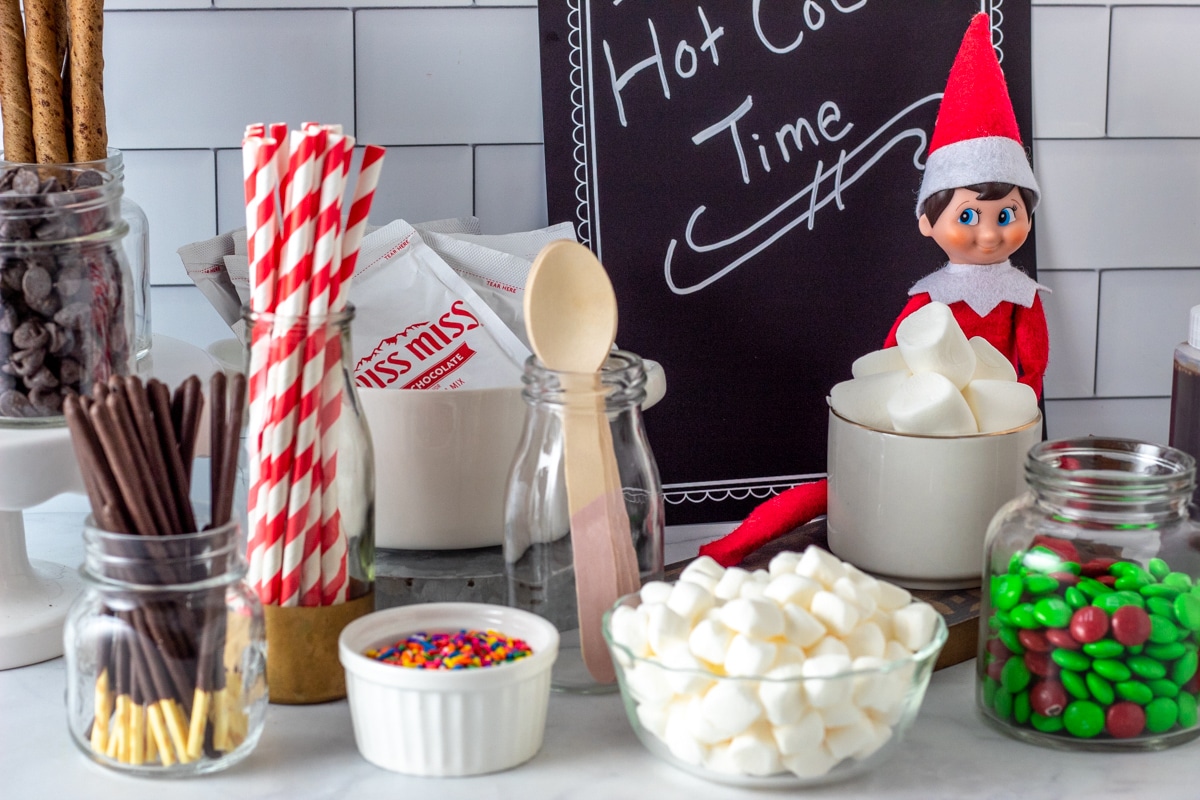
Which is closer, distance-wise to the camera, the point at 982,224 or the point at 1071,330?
the point at 982,224

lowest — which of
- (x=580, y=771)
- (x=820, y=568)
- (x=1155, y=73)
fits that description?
(x=580, y=771)

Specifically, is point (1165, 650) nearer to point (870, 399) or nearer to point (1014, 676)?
point (1014, 676)

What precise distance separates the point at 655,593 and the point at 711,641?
6 cm

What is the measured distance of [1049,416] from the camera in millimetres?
1091

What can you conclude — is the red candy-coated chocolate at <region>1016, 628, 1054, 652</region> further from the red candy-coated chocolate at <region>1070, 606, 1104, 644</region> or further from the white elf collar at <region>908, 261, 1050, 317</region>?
the white elf collar at <region>908, 261, 1050, 317</region>

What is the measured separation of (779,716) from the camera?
1.81 ft

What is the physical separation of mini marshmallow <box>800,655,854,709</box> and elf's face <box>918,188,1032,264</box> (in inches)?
17.4

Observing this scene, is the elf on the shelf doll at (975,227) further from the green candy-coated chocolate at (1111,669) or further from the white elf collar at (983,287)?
the green candy-coated chocolate at (1111,669)

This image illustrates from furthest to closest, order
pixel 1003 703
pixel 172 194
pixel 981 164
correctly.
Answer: pixel 172 194, pixel 981 164, pixel 1003 703

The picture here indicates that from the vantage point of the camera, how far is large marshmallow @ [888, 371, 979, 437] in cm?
73

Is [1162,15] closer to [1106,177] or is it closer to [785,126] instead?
[1106,177]

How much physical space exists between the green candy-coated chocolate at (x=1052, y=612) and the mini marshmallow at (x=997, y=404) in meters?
0.15

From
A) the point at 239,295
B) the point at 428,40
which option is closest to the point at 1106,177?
the point at 428,40

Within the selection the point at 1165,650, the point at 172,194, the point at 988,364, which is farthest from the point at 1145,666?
the point at 172,194
